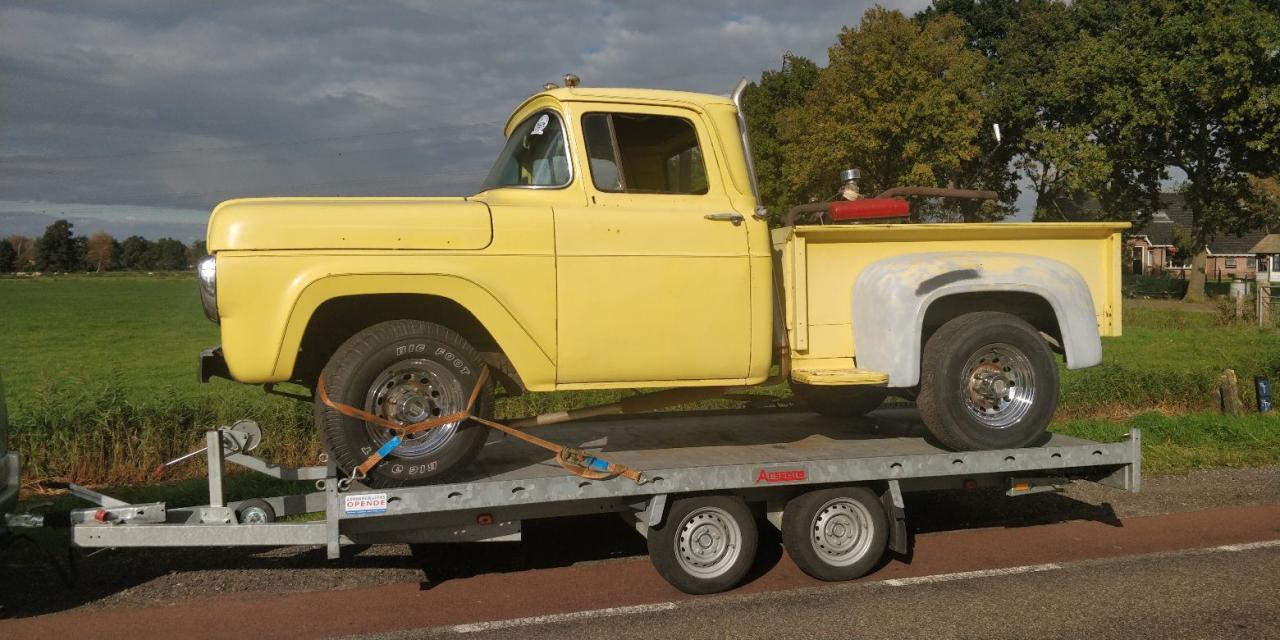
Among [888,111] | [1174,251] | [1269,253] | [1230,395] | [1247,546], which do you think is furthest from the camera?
[1269,253]

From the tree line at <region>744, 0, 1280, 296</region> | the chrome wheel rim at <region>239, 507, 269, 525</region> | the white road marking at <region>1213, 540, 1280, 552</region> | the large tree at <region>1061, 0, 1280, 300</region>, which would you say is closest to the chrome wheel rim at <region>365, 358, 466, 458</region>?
the chrome wheel rim at <region>239, 507, 269, 525</region>

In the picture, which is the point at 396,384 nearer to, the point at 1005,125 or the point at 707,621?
the point at 707,621

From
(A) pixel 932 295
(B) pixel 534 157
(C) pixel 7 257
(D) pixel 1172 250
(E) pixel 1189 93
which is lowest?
(A) pixel 932 295

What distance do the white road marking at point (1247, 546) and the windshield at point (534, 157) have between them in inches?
194

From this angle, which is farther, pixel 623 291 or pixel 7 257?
pixel 7 257

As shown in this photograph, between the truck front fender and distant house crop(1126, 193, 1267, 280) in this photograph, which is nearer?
the truck front fender

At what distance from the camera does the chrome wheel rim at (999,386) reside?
6227 mm

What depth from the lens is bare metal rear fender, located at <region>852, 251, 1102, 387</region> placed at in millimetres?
5914

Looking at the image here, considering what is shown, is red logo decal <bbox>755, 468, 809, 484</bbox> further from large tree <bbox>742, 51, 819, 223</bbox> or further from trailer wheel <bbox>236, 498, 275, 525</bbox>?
large tree <bbox>742, 51, 819, 223</bbox>

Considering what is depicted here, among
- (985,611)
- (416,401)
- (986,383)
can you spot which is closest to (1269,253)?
(986,383)

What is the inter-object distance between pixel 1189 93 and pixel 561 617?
3700 cm

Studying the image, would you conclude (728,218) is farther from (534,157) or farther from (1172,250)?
(1172,250)

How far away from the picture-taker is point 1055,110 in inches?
1569

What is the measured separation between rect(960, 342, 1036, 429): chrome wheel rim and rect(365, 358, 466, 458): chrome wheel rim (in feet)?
10.0
